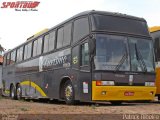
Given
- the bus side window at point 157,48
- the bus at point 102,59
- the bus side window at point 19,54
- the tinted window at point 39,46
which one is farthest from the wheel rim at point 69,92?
the bus side window at point 19,54

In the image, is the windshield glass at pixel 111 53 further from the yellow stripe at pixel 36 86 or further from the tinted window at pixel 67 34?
the yellow stripe at pixel 36 86

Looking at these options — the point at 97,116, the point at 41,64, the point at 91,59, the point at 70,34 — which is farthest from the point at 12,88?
the point at 97,116

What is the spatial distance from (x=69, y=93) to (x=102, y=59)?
2351mm

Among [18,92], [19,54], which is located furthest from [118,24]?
[18,92]

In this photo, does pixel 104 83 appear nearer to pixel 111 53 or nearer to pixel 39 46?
pixel 111 53

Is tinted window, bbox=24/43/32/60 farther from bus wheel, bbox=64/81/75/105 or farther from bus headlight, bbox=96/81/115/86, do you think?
A: bus headlight, bbox=96/81/115/86

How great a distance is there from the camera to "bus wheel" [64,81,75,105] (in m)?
13.7

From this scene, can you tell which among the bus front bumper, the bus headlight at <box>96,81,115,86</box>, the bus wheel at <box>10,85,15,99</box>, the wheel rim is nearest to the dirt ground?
the bus front bumper

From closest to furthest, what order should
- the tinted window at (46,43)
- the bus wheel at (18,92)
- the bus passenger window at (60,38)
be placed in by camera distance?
the bus passenger window at (60,38)
the tinted window at (46,43)
the bus wheel at (18,92)

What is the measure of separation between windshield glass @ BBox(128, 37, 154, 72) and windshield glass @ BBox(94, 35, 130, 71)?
1.01ft

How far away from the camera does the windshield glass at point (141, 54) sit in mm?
13039

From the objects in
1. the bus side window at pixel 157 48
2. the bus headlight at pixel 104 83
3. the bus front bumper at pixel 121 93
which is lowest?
the bus front bumper at pixel 121 93

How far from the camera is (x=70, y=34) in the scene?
14242mm

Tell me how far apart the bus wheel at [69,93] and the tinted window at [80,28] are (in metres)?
1.78
